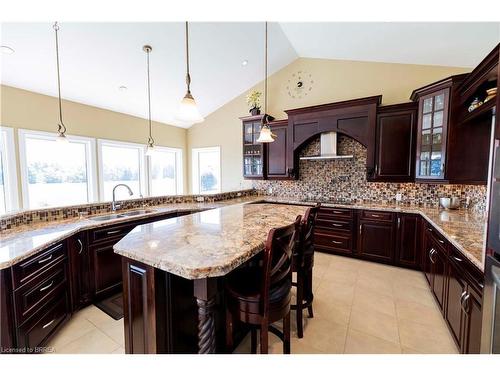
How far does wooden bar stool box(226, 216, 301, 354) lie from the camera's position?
1247 millimetres

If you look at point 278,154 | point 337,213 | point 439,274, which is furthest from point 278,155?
point 439,274

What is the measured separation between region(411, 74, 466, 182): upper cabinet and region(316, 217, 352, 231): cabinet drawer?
47.1 inches

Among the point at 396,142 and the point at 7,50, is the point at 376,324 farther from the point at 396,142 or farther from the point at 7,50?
the point at 7,50

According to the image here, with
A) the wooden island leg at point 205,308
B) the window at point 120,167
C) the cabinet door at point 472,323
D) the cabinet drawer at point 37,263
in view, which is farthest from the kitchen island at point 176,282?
the window at point 120,167

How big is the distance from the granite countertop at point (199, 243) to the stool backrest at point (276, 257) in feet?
0.38

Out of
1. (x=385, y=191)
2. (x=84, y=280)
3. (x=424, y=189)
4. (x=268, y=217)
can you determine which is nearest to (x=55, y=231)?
(x=84, y=280)

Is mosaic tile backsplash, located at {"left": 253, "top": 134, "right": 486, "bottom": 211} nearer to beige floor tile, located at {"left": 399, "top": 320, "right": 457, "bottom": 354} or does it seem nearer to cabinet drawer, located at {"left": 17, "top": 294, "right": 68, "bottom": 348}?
beige floor tile, located at {"left": 399, "top": 320, "right": 457, "bottom": 354}

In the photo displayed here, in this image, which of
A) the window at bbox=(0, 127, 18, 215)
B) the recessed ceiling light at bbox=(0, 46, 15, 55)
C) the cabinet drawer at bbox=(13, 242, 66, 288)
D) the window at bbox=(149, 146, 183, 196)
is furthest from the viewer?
the window at bbox=(149, 146, 183, 196)

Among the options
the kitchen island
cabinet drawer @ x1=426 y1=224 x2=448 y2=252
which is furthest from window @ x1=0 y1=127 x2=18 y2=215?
cabinet drawer @ x1=426 y1=224 x2=448 y2=252

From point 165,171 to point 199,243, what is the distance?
16.7ft

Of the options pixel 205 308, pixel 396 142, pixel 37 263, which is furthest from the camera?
pixel 396 142

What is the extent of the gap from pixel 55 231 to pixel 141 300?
55.9 inches

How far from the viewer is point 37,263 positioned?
168 centimetres

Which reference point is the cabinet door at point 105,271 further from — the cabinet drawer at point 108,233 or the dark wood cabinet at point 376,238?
the dark wood cabinet at point 376,238
